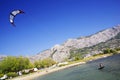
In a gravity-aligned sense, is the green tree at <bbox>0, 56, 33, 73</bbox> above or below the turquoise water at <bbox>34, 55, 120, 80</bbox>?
above

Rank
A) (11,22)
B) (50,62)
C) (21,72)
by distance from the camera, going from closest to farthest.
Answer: (11,22) < (21,72) < (50,62)

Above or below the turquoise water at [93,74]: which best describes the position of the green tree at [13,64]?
above

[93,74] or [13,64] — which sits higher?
[13,64]

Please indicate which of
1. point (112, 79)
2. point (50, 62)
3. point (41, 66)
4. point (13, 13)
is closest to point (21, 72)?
point (41, 66)

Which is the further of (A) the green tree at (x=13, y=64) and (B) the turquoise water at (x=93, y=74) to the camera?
(A) the green tree at (x=13, y=64)

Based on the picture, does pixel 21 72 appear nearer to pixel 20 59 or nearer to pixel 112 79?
pixel 20 59

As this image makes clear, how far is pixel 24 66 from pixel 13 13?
363 feet

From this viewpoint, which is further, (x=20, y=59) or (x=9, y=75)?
(x=20, y=59)

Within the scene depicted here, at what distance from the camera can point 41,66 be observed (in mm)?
166500

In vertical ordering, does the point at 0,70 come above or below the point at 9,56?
below

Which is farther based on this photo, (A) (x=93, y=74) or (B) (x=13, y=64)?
(B) (x=13, y=64)

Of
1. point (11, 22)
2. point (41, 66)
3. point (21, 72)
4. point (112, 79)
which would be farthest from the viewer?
point (41, 66)

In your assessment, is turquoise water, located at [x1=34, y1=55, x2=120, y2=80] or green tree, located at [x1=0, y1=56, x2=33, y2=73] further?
green tree, located at [x1=0, y1=56, x2=33, y2=73]

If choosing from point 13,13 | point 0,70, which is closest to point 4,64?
point 0,70
